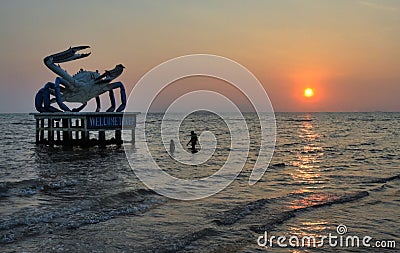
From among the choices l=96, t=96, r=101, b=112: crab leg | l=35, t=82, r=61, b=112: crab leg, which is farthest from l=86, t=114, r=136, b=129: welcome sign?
l=35, t=82, r=61, b=112: crab leg

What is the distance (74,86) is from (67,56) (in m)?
2.20

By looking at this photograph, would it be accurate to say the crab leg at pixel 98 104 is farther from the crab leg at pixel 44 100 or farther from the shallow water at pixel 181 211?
the shallow water at pixel 181 211

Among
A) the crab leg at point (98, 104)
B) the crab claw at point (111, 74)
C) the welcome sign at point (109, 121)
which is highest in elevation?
the crab claw at point (111, 74)

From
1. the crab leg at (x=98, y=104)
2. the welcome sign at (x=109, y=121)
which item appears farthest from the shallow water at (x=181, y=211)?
the crab leg at (x=98, y=104)

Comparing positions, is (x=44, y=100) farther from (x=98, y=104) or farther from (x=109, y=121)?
(x=109, y=121)

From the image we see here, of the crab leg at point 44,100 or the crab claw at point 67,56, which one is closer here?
the crab claw at point 67,56

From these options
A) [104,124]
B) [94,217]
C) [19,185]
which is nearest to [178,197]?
[94,217]

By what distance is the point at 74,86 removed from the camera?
30.8 m

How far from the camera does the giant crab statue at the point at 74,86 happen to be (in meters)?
30.0

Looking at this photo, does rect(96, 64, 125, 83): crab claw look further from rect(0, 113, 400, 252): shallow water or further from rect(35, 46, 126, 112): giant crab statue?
rect(0, 113, 400, 252): shallow water

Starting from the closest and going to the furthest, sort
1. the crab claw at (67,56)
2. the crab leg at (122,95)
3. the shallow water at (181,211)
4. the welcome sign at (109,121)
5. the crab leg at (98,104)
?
the shallow water at (181,211) < the crab claw at (67,56) < the welcome sign at (109,121) < the crab leg at (122,95) < the crab leg at (98,104)

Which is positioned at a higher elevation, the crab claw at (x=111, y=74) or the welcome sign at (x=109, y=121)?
the crab claw at (x=111, y=74)

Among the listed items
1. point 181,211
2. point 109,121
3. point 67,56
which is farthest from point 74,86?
point 181,211

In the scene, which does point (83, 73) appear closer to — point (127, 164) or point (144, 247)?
point (127, 164)
